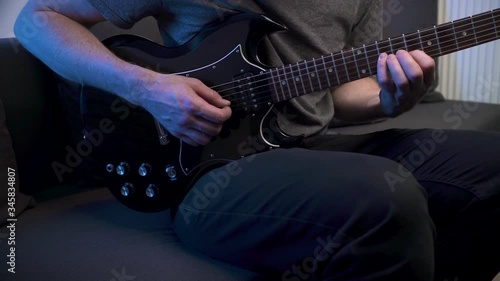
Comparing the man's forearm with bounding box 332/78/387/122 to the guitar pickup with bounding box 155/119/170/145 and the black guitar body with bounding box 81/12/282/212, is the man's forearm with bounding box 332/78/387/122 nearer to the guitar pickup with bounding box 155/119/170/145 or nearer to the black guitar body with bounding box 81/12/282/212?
the black guitar body with bounding box 81/12/282/212

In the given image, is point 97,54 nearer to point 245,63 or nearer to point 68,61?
point 68,61

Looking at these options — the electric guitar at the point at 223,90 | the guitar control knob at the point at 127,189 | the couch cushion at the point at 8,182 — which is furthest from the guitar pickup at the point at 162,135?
the couch cushion at the point at 8,182

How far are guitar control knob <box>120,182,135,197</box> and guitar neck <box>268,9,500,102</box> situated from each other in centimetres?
32

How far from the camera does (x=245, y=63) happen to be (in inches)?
38.3

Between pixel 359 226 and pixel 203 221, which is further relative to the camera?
pixel 203 221

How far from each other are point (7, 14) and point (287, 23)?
81 centimetres

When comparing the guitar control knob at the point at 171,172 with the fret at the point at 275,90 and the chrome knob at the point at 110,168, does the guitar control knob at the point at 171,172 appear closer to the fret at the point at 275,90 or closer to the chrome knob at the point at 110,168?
the chrome knob at the point at 110,168

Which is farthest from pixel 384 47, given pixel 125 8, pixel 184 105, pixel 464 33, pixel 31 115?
pixel 31 115

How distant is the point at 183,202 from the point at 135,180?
0.15 m

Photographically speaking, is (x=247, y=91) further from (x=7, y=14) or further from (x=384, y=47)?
(x=7, y=14)

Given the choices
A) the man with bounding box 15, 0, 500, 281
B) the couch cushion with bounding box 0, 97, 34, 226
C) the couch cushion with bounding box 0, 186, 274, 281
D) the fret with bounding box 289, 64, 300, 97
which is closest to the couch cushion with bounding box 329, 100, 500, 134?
the man with bounding box 15, 0, 500, 281

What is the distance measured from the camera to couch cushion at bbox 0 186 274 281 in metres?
0.85

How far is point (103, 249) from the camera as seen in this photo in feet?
3.12

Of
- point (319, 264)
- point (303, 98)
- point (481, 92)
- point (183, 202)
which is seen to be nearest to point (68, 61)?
point (183, 202)
